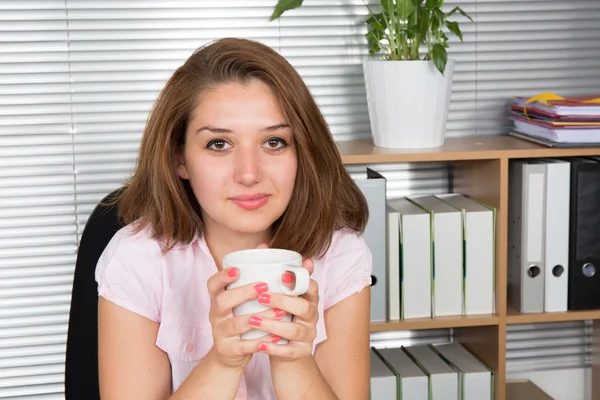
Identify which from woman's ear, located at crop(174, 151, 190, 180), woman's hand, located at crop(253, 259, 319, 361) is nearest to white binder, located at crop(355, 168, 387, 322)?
woman's ear, located at crop(174, 151, 190, 180)

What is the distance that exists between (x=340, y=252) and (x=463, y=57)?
3.87 feet

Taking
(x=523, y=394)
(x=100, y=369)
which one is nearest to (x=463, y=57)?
(x=523, y=394)

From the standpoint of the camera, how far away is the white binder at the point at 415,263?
2264mm

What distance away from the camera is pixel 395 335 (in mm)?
2633

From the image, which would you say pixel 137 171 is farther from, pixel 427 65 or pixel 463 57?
pixel 463 57

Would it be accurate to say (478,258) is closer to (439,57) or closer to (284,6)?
(439,57)

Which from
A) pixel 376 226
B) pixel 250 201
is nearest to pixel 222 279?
pixel 250 201

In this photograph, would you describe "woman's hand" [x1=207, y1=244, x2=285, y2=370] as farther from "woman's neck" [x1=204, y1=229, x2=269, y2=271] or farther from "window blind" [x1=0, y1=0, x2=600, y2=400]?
"window blind" [x1=0, y1=0, x2=600, y2=400]

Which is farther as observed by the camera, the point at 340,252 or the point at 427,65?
the point at 427,65

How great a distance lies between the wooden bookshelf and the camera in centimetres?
219

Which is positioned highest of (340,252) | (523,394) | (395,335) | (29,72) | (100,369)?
(29,72)

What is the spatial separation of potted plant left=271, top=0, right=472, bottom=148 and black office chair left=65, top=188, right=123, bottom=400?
0.92 meters

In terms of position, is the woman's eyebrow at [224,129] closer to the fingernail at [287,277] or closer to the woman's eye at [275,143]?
the woman's eye at [275,143]

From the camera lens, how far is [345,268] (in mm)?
1524
